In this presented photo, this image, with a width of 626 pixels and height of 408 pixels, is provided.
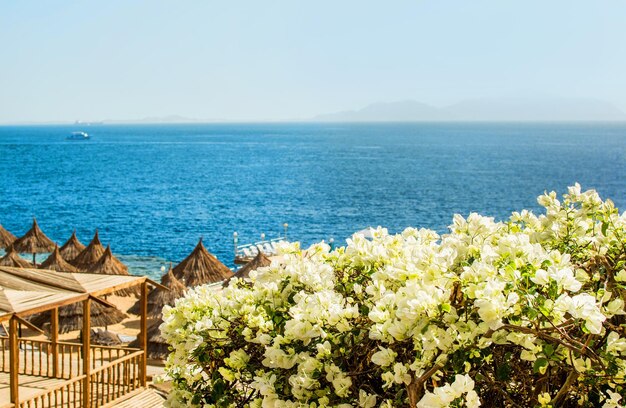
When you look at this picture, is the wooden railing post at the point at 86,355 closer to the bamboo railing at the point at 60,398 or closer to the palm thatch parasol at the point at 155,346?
the bamboo railing at the point at 60,398

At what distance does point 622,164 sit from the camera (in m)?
98.9

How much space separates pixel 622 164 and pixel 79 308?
315 feet

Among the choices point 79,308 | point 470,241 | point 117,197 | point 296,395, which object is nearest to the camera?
point 296,395

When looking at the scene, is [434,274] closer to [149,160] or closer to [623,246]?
[623,246]

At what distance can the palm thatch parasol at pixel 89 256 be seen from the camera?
25.4 meters

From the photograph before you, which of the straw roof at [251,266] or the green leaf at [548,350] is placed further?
the straw roof at [251,266]

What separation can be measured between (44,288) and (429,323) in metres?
7.40

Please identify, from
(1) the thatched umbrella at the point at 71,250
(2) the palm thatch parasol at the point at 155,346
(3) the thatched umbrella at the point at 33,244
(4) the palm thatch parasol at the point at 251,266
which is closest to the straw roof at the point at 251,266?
(4) the palm thatch parasol at the point at 251,266

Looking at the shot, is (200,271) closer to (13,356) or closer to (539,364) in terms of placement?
(13,356)

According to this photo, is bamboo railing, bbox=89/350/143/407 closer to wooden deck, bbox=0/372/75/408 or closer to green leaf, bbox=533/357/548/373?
wooden deck, bbox=0/372/75/408

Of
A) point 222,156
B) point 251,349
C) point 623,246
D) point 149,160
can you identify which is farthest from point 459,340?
point 222,156

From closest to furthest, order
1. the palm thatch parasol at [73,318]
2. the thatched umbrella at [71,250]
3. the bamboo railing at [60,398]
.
A: the bamboo railing at [60,398] → the palm thatch parasol at [73,318] → the thatched umbrella at [71,250]

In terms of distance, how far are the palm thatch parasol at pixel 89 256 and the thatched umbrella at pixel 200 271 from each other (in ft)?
12.5

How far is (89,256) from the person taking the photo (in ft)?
84.2
